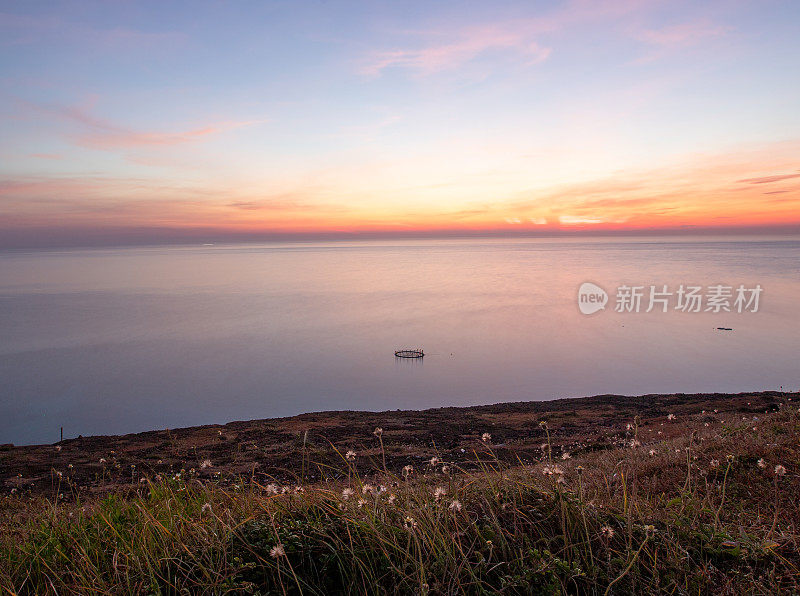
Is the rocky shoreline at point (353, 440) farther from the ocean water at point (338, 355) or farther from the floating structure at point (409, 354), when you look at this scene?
the floating structure at point (409, 354)

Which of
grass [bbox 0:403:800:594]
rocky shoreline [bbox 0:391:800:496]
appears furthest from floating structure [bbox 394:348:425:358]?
grass [bbox 0:403:800:594]

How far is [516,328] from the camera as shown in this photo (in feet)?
188

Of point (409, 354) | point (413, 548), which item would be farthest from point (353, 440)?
point (409, 354)

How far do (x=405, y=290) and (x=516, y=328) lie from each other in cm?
4527

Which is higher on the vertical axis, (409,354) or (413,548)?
(413,548)

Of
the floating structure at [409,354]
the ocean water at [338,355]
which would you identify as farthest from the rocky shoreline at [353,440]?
the floating structure at [409,354]

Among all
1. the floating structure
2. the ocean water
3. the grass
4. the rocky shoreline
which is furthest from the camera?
the floating structure

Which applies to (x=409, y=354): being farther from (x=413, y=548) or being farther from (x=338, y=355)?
(x=413, y=548)

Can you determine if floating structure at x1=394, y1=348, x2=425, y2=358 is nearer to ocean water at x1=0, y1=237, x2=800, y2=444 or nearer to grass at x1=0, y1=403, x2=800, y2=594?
ocean water at x1=0, y1=237, x2=800, y2=444

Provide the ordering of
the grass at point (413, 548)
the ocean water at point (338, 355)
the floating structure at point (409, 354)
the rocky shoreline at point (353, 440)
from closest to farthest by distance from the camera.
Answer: the grass at point (413, 548) < the rocky shoreline at point (353, 440) < the ocean water at point (338, 355) < the floating structure at point (409, 354)

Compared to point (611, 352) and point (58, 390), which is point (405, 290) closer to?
point (611, 352)

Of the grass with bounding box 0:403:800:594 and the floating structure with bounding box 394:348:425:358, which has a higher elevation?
the grass with bounding box 0:403:800:594

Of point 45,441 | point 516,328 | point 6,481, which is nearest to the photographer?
point 6,481

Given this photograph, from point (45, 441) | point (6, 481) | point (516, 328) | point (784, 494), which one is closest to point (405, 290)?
point (516, 328)
